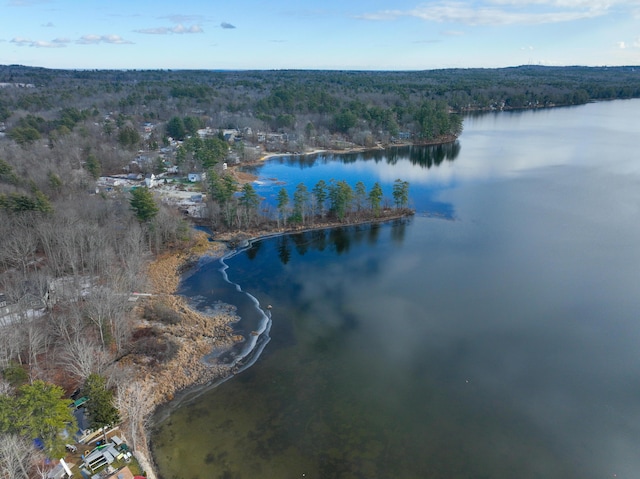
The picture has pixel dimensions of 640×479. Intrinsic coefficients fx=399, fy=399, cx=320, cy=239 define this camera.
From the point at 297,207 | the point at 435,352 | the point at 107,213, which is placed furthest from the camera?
the point at 297,207

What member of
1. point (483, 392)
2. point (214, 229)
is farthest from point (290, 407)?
point (214, 229)

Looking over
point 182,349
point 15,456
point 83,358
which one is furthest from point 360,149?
point 15,456

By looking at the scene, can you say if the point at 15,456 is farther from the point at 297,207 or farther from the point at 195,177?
the point at 195,177

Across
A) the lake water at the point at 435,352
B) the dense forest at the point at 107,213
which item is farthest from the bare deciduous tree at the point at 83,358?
the lake water at the point at 435,352

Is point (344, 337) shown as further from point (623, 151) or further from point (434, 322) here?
point (623, 151)

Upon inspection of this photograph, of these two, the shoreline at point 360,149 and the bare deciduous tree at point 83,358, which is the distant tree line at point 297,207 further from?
the shoreline at point 360,149

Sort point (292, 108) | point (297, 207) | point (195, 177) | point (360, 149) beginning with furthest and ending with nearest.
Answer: point (292, 108), point (360, 149), point (195, 177), point (297, 207)
